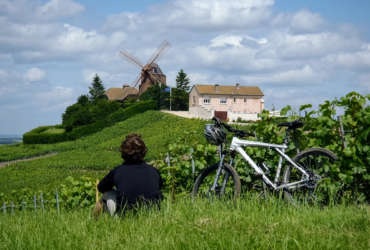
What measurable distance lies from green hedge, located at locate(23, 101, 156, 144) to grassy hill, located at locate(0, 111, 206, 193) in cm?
202

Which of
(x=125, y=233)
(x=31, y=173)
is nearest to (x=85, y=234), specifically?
(x=125, y=233)

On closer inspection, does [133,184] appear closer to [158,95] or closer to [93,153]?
[93,153]

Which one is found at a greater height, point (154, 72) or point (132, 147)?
point (154, 72)

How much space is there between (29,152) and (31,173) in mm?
14447

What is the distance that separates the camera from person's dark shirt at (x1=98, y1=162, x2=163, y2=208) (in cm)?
462

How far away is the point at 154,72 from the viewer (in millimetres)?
69750

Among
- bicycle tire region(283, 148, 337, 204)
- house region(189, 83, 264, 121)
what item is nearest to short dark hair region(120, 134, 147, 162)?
bicycle tire region(283, 148, 337, 204)

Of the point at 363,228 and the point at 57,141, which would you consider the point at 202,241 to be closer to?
the point at 363,228

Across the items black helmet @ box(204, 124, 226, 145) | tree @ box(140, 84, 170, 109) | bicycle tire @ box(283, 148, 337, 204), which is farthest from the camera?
tree @ box(140, 84, 170, 109)

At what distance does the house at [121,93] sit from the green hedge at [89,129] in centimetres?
3089

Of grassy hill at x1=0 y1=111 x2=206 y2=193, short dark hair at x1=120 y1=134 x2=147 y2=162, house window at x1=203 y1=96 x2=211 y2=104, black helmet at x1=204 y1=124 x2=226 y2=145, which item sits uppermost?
house window at x1=203 y1=96 x2=211 y2=104

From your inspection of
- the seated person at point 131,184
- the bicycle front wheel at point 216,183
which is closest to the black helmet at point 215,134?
the bicycle front wheel at point 216,183

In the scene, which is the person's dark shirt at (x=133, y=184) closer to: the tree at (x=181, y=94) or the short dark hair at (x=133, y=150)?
the short dark hair at (x=133, y=150)

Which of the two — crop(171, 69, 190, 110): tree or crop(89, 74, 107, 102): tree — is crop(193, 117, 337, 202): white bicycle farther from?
crop(89, 74, 107, 102): tree
